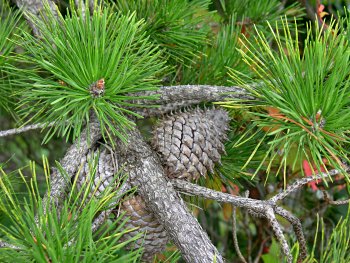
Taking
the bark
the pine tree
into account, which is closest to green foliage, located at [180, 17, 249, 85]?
the pine tree

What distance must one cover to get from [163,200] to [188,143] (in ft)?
0.35

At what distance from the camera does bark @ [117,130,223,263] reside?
67cm

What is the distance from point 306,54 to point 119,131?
290 mm

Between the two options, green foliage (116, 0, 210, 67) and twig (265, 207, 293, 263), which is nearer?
twig (265, 207, 293, 263)

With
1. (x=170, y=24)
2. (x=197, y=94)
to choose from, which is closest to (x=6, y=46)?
(x=170, y=24)

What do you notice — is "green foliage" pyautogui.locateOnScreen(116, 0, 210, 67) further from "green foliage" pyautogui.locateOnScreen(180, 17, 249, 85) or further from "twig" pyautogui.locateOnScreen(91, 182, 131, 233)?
"twig" pyautogui.locateOnScreen(91, 182, 131, 233)

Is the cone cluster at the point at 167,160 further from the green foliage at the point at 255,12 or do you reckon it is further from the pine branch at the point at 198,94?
the green foliage at the point at 255,12

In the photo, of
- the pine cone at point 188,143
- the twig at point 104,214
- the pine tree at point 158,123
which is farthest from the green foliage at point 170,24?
the twig at point 104,214

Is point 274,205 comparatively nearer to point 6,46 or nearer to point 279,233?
point 279,233

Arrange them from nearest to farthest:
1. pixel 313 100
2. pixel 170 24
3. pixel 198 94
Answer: pixel 313 100 → pixel 198 94 → pixel 170 24

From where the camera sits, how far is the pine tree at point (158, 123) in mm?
594

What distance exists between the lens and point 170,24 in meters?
0.88

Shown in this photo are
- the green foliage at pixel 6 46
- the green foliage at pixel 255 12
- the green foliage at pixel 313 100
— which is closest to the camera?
the green foliage at pixel 313 100

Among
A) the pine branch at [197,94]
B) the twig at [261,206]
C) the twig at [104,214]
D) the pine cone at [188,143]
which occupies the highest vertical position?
the pine branch at [197,94]
